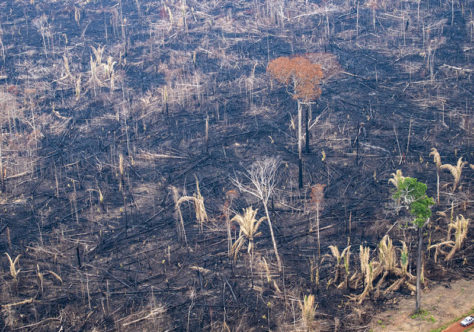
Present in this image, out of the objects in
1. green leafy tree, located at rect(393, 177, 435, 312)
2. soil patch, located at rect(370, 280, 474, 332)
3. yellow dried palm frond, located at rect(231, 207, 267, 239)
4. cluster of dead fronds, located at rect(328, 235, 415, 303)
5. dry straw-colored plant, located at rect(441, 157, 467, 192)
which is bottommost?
soil patch, located at rect(370, 280, 474, 332)

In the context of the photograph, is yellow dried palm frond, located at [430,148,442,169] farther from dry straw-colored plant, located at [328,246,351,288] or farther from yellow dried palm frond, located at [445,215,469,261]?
dry straw-colored plant, located at [328,246,351,288]

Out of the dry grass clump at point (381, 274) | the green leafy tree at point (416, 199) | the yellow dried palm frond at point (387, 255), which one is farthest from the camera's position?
the yellow dried palm frond at point (387, 255)

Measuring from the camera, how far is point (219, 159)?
3981 centimetres

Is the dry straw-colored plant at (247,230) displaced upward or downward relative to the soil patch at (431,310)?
upward

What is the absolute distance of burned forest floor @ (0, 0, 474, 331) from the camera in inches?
1099

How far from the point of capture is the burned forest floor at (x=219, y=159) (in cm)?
2791

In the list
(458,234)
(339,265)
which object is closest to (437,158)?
(458,234)

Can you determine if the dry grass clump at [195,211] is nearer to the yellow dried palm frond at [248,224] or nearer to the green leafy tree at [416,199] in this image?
the yellow dried palm frond at [248,224]

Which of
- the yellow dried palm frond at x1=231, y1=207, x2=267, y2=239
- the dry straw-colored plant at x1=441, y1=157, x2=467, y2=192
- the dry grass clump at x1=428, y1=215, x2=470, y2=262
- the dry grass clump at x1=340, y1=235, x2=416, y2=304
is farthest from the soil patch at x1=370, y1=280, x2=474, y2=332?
the dry straw-colored plant at x1=441, y1=157, x2=467, y2=192

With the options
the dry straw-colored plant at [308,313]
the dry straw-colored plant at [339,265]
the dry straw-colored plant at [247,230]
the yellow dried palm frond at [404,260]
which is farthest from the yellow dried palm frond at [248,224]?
the yellow dried palm frond at [404,260]

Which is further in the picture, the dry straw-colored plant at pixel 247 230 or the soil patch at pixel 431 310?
the dry straw-colored plant at pixel 247 230

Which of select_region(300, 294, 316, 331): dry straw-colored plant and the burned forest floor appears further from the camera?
the burned forest floor

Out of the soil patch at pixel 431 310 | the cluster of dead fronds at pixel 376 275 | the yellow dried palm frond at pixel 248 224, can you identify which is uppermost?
the yellow dried palm frond at pixel 248 224

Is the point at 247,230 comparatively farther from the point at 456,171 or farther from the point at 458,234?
the point at 456,171
